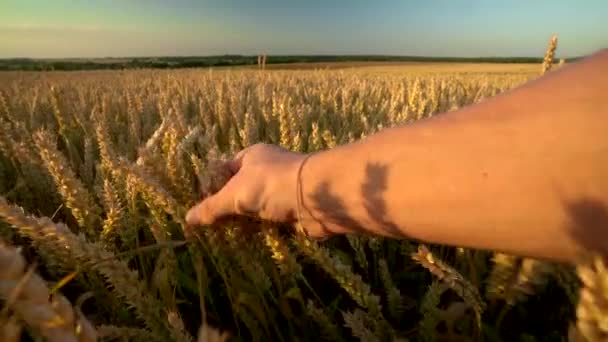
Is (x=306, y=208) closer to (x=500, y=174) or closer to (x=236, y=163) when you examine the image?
(x=236, y=163)

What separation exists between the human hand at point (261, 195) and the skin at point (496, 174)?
6cm

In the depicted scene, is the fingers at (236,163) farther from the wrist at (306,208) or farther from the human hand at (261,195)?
the wrist at (306,208)

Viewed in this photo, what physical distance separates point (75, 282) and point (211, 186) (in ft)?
1.22

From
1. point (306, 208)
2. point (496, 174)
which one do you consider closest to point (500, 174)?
point (496, 174)

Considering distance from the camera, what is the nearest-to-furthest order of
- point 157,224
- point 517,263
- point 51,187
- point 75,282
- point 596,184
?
point 596,184 < point 517,263 < point 157,224 < point 75,282 < point 51,187

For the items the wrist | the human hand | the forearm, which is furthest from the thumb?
the forearm

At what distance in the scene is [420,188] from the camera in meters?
0.56

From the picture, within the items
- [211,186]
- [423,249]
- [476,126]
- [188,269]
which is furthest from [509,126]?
[188,269]

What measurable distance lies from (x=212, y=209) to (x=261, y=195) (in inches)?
3.4

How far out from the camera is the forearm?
17.4 inches

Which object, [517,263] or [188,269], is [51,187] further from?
[517,263]

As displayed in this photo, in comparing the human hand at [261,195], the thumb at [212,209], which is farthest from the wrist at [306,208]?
the thumb at [212,209]

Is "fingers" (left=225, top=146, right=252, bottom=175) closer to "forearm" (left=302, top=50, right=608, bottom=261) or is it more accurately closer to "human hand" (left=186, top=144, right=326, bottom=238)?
"human hand" (left=186, top=144, right=326, bottom=238)

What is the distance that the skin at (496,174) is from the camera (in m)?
0.44
